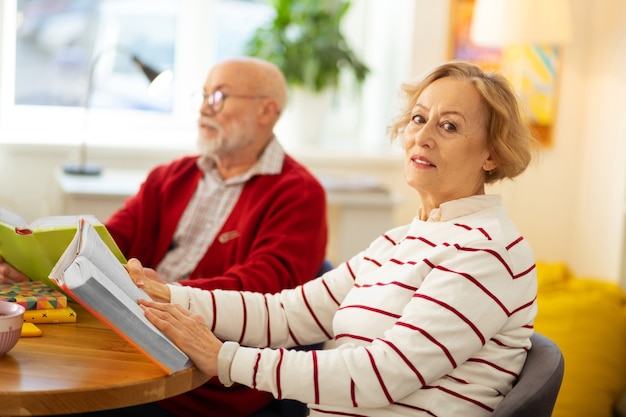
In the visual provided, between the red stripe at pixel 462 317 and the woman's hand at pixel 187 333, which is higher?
the red stripe at pixel 462 317

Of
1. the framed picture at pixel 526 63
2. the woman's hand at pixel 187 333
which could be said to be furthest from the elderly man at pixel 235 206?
the framed picture at pixel 526 63

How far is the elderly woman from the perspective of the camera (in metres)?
1.44

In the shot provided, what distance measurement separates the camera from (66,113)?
4.25 metres

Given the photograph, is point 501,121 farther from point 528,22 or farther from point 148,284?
point 528,22

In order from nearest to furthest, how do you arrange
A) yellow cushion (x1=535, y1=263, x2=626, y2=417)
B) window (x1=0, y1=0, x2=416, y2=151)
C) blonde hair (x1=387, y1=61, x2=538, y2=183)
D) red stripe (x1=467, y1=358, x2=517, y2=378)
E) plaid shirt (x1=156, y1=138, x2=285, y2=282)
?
red stripe (x1=467, y1=358, x2=517, y2=378)
blonde hair (x1=387, y1=61, x2=538, y2=183)
plaid shirt (x1=156, y1=138, x2=285, y2=282)
yellow cushion (x1=535, y1=263, x2=626, y2=417)
window (x1=0, y1=0, x2=416, y2=151)

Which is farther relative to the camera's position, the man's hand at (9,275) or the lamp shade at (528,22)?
the lamp shade at (528,22)

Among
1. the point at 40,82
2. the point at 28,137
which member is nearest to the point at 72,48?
the point at 40,82

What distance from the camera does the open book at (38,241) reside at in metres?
1.66

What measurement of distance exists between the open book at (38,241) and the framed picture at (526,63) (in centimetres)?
284

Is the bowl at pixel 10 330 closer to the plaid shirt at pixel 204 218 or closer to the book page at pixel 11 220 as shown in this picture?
the book page at pixel 11 220

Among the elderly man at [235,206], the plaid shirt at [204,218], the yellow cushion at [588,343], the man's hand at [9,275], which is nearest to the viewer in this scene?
the man's hand at [9,275]

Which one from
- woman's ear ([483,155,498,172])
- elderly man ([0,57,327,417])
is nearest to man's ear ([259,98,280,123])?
elderly man ([0,57,327,417])

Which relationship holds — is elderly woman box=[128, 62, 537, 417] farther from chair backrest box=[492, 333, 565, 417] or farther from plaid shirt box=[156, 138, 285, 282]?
plaid shirt box=[156, 138, 285, 282]

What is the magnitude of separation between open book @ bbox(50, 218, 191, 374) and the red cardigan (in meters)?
0.52
